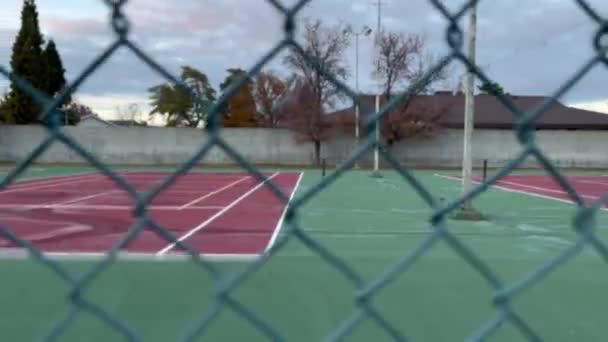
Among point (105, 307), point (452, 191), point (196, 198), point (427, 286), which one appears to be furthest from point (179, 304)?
point (452, 191)

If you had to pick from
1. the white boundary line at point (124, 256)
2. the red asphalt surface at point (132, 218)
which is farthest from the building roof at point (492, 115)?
the white boundary line at point (124, 256)

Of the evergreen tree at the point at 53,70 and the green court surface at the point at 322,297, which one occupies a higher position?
the evergreen tree at the point at 53,70

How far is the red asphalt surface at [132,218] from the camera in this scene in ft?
21.0

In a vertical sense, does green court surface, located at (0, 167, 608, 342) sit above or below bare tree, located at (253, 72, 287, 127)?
below

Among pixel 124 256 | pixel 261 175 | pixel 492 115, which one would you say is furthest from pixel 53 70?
pixel 492 115

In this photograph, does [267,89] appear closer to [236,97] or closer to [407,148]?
[236,97]

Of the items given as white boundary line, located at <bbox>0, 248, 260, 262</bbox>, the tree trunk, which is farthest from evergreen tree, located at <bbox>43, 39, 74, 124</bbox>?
the tree trunk

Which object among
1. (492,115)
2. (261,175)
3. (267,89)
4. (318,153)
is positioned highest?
(492,115)

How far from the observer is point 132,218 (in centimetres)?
689

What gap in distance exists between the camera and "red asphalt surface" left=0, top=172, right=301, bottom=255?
639cm

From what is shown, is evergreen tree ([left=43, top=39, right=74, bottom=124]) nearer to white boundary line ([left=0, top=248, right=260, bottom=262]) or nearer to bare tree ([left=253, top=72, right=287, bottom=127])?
bare tree ([left=253, top=72, right=287, bottom=127])

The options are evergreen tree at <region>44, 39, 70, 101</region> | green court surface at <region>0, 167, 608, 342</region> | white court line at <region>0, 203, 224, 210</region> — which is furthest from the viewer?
white court line at <region>0, 203, 224, 210</region>

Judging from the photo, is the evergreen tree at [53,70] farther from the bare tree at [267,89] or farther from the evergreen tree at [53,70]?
the bare tree at [267,89]

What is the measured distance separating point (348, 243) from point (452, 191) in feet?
29.2
